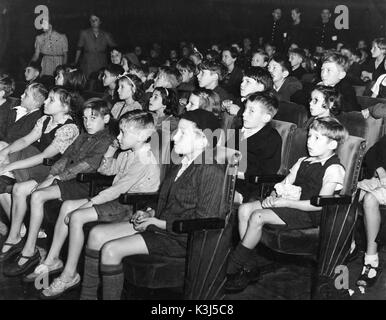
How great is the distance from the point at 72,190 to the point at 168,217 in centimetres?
92

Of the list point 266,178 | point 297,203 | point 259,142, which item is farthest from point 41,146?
point 297,203

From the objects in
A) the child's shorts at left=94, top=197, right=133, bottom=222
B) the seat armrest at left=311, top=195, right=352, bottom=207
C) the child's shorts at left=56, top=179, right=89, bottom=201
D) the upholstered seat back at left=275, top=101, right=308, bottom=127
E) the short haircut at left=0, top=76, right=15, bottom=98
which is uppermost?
the short haircut at left=0, top=76, right=15, bottom=98

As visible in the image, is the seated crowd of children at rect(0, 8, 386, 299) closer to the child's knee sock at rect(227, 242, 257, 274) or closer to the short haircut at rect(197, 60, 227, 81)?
the child's knee sock at rect(227, 242, 257, 274)

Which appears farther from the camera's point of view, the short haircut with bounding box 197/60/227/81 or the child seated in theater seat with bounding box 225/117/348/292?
the short haircut with bounding box 197/60/227/81

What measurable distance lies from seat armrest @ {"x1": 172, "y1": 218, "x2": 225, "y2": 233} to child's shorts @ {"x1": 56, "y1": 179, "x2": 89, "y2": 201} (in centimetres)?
120

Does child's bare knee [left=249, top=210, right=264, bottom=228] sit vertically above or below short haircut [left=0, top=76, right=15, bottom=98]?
below

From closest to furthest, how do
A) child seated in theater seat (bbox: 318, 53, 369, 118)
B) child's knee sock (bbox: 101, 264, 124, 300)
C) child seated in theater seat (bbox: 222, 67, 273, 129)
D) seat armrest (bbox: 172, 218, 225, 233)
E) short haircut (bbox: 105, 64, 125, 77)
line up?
1. seat armrest (bbox: 172, 218, 225, 233)
2. child's knee sock (bbox: 101, 264, 124, 300)
3. child seated in theater seat (bbox: 222, 67, 273, 129)
4. child seated in theater seat (bbox: 318, 53, 369, 118)
5. short haircut (bbox: 105, 64, 125, 77)

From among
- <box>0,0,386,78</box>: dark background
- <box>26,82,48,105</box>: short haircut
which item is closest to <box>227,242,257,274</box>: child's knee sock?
<box>26,82,48,105</box>: short haircut

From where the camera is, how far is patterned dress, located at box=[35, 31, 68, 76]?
24.4ft

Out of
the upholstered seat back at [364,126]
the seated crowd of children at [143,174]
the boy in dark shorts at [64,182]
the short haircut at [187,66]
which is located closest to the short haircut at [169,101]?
the seated crowd of children at [143,174]

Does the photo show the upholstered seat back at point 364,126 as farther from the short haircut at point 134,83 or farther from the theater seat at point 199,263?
the short haircut at point 134,83

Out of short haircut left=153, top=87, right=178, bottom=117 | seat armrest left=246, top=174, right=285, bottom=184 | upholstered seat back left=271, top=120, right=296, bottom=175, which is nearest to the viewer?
seat armrest left=246, top=174, right=285, bottom=184
